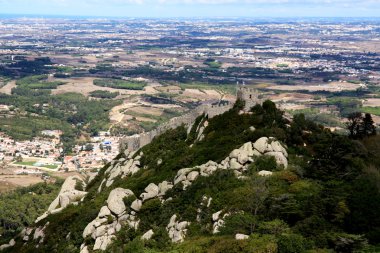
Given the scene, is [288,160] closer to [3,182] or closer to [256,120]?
[256,120]

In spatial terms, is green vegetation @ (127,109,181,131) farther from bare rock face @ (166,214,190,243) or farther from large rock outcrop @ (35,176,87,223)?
bare rock face @ (166,214,190,243)

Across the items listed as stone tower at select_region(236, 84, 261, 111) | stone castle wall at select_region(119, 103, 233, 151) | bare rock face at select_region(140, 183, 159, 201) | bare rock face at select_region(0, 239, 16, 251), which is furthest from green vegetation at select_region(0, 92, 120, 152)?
bare rock face at select_region(140, 183, 159, 201)

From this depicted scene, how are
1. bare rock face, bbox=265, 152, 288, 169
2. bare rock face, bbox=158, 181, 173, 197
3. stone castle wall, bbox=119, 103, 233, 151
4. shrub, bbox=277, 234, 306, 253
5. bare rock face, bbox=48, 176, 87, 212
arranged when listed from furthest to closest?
bare rock face, bbox=48, 176, 87, 212 < stone castle wall, bbox=119, 103, 233, 151 < bare rock face, bbox=158, 181, 173, 197 < bare rock face, bbox=265, 152, 288, 169 < shrub, bbox=277, 234, 306, 253

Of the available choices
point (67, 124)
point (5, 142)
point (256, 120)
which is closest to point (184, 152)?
point (256, 120)

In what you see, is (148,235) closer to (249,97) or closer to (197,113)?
(249,97)

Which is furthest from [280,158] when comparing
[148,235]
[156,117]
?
[156,117]
